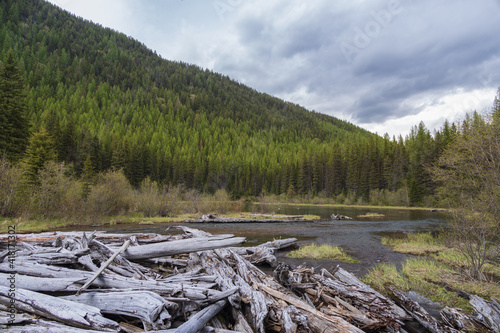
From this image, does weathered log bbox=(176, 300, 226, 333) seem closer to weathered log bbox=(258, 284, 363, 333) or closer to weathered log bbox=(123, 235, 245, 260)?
weathered log bbox=(258, 284, 363, 333)

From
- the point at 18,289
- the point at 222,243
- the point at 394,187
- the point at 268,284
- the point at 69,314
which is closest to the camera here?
the point at 69,314

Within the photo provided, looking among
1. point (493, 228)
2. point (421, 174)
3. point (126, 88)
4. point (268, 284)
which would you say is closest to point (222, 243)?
point (268, 284)

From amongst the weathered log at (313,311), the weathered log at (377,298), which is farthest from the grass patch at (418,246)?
the weathered log at (313,311)

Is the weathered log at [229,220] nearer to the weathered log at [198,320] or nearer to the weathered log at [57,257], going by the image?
the weathered log at [57,257]

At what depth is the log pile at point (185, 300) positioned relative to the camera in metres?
4.06

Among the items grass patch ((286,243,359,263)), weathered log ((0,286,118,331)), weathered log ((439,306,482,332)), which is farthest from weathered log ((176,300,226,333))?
grass patch ((286,243,359,263))

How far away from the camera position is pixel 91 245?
7258mm

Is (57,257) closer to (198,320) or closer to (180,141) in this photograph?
(198,320)

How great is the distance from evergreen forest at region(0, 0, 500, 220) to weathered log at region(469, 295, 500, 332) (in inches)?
516

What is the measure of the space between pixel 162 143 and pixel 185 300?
422ft

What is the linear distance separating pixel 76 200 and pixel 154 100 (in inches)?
7055

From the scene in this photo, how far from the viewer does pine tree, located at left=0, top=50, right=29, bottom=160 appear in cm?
2627

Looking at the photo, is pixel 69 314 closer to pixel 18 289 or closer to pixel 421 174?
pixel 18 289

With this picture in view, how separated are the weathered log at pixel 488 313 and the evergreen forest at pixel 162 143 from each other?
43.0ft
